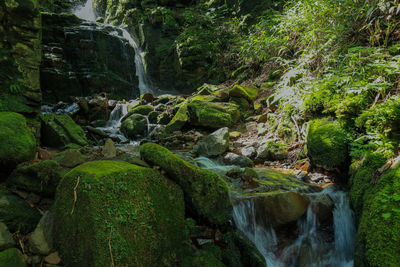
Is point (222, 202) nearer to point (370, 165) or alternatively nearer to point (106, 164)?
point (106, 164)

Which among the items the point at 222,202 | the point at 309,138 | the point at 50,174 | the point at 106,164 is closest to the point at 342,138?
the point at 309,138

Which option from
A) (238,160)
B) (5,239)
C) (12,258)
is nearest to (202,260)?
(12,258)

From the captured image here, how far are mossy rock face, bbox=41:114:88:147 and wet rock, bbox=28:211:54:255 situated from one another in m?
3.24

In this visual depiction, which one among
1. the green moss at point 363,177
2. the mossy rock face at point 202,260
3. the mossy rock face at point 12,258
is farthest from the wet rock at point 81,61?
the green moss at point 363,177

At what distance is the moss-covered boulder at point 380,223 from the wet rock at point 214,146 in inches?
135

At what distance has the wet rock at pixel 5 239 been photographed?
182 centimetres

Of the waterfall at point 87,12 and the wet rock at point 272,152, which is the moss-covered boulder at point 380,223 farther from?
the waterfall at point 87,12

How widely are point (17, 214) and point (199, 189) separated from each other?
6.10 ft

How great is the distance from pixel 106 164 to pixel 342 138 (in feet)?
12.5

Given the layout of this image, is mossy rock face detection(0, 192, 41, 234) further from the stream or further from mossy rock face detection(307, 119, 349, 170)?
mossy rock face detection(307, 119, 349, 170)

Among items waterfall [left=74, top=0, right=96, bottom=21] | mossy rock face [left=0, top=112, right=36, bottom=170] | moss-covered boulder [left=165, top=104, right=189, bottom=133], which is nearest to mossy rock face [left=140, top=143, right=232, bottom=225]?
mossy rock face [left=0, top=112, right=36, bottom=170]

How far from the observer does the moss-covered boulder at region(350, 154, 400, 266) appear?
6.81 ft

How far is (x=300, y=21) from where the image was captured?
7305 mm

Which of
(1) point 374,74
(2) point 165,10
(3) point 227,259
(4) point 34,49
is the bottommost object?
(3) point 227,259
